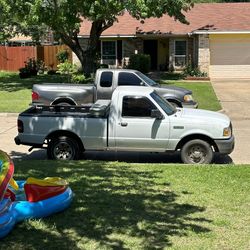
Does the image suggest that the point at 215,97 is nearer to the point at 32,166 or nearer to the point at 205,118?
the point at 205,118

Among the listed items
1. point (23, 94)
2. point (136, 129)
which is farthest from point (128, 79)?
point (23, 94)

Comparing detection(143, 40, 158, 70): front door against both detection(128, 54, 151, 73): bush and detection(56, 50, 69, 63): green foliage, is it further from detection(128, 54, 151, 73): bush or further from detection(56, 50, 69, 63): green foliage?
detection(56, 50, 69, 63): green foliage

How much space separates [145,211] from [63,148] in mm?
4694

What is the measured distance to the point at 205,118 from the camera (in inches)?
417

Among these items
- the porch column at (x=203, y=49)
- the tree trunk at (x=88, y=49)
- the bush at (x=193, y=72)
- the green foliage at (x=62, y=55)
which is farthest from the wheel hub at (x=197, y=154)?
the green foliage at (x=62, y=55)

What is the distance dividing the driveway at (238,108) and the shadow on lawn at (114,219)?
13.4ft

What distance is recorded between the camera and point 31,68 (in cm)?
3472

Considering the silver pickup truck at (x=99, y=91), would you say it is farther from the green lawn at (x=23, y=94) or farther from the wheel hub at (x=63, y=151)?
the wheel hub at (x=63, y=151)

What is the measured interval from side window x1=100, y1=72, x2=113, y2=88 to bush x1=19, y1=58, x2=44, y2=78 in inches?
685

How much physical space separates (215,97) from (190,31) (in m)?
12.8

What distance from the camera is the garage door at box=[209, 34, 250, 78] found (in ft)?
108

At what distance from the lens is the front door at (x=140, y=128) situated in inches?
414

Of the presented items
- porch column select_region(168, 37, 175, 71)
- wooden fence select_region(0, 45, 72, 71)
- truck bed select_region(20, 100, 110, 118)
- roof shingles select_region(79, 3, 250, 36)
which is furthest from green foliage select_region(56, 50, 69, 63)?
truck bed select_region(20, 100, 110, 118)

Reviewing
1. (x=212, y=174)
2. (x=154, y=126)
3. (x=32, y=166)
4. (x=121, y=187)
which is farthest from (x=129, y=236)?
(x=154, y=126)
